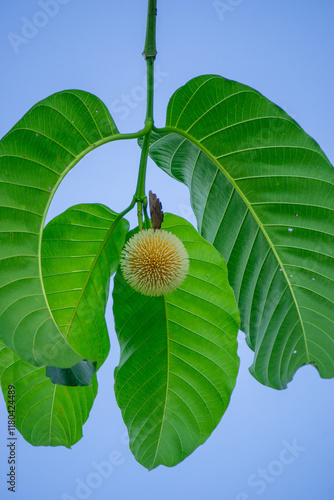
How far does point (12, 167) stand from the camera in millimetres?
590

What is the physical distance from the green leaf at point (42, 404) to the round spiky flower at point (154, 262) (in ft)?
0.65

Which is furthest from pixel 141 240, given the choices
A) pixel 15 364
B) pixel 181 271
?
pixel 15 364

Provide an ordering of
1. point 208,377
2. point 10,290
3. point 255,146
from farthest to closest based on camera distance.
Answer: point 208,377 < point 255,146 < point 10,290

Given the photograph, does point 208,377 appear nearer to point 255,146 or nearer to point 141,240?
point 141,240

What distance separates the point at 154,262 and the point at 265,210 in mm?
184

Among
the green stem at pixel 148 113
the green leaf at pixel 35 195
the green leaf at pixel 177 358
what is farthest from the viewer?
the green leaf at pixel 177 358

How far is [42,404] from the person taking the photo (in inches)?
32.3

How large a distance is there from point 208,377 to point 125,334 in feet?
0.52

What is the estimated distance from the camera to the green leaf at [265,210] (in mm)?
693

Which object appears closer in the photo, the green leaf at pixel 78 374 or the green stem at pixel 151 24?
the green leaf at pixel 78 374

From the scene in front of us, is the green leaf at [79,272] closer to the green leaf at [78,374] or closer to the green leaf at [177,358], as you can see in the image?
the green leaf at [177,358]

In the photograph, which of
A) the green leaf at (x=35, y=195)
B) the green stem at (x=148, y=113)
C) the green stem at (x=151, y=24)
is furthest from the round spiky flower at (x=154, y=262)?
the green stem at (x=151, y=24)

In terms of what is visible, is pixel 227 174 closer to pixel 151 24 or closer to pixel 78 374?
pixel 151 24

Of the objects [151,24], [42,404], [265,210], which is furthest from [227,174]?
[42,404]
